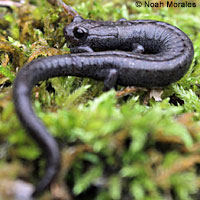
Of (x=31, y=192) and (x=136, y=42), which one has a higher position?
(x=136, y=42)

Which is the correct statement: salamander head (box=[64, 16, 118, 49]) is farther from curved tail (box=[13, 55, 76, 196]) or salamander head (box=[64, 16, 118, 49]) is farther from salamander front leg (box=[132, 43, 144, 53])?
curved tail (box=[13, 55, 76, 196])

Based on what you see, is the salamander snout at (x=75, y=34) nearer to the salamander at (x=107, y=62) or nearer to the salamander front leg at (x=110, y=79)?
the salamander at (x=107, y=62)

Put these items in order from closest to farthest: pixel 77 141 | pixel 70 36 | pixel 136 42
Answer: pixel 77 141
pixel 70 36
pixel 136 42

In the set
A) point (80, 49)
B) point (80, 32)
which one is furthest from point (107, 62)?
point (80, 32)

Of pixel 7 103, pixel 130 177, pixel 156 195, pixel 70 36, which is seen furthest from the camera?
pixel 70 36

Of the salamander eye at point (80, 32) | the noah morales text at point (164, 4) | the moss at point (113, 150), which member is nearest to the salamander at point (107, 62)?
the salamander eye at point (80, 32)

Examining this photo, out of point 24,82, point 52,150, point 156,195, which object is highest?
point 24,82

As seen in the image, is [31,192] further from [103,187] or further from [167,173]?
[167,173]

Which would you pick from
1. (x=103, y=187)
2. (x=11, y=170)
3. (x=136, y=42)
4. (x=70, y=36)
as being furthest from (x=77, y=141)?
(x=136, y=42)

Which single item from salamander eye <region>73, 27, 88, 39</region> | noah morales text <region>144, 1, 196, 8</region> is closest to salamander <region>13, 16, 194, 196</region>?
salamander eye <region>73, 27, 88, 39</region>
